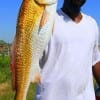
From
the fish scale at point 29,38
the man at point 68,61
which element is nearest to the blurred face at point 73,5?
the man at point 68,61

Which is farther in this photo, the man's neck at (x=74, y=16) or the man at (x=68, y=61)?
the man's neck at (x=74, y=16)

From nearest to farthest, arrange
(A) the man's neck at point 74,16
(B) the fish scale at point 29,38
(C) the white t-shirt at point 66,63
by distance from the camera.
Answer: (B) the fish scale at point 29,38 → (C) the white t-shirt at point 66,63 → (A) the man's neck at point 74,16

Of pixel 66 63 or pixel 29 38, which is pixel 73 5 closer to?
pixel 66 63

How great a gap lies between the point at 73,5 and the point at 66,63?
0.49 metres

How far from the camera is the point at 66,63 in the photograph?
4.07 m

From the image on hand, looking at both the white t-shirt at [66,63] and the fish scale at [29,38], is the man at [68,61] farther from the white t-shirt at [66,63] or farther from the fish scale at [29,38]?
the fish scale at [29,38]

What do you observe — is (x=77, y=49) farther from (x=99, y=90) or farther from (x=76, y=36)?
(x=99, y=90)

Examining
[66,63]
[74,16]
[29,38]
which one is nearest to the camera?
[29,38]

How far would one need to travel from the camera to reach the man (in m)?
4.07

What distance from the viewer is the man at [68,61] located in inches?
160

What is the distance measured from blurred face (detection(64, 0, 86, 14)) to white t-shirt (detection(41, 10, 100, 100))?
0.25 feet

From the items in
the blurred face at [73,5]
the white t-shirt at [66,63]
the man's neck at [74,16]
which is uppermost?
the blurred face at [73,5]

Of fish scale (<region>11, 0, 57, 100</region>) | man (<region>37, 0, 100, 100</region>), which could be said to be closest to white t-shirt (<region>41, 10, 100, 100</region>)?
man (<region>37, 0, 100, 100</region>)

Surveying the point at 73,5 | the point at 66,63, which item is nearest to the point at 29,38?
the point at 66,63
